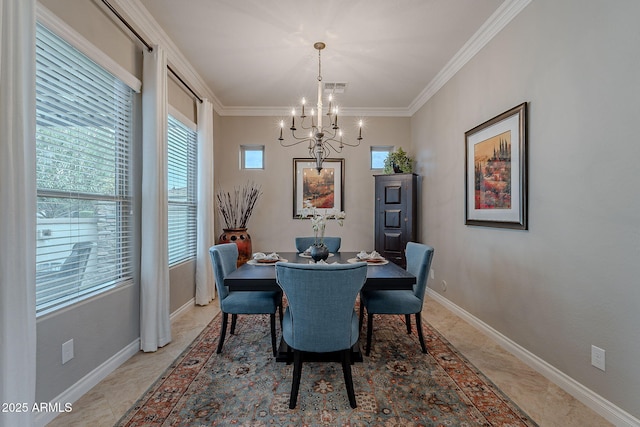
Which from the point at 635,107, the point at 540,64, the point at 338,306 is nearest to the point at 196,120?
the point at 338,306

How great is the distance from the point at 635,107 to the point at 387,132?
361 cm

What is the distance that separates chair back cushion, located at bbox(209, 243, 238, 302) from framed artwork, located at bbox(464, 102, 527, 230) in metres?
2.50

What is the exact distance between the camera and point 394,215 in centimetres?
450

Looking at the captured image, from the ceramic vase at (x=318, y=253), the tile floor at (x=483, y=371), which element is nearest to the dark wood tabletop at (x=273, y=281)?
the ceramic vase at (x=318, y=253)

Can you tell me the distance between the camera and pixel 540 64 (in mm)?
2230

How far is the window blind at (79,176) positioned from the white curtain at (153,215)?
0.12m

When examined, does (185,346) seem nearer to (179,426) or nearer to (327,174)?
(179,426)

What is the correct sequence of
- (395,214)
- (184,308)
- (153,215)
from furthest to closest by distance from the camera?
(395,214)
(184,308)
(153,215)

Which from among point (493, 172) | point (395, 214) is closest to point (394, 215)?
point (395, 214)

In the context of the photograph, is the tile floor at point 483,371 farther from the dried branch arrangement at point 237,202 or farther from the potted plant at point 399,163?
the potted plant at point 399,163

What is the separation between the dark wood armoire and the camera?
4375 mm

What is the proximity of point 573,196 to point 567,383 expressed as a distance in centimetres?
126

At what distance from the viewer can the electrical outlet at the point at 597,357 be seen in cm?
176

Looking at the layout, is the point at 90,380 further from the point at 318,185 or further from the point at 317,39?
the point at 318,185
